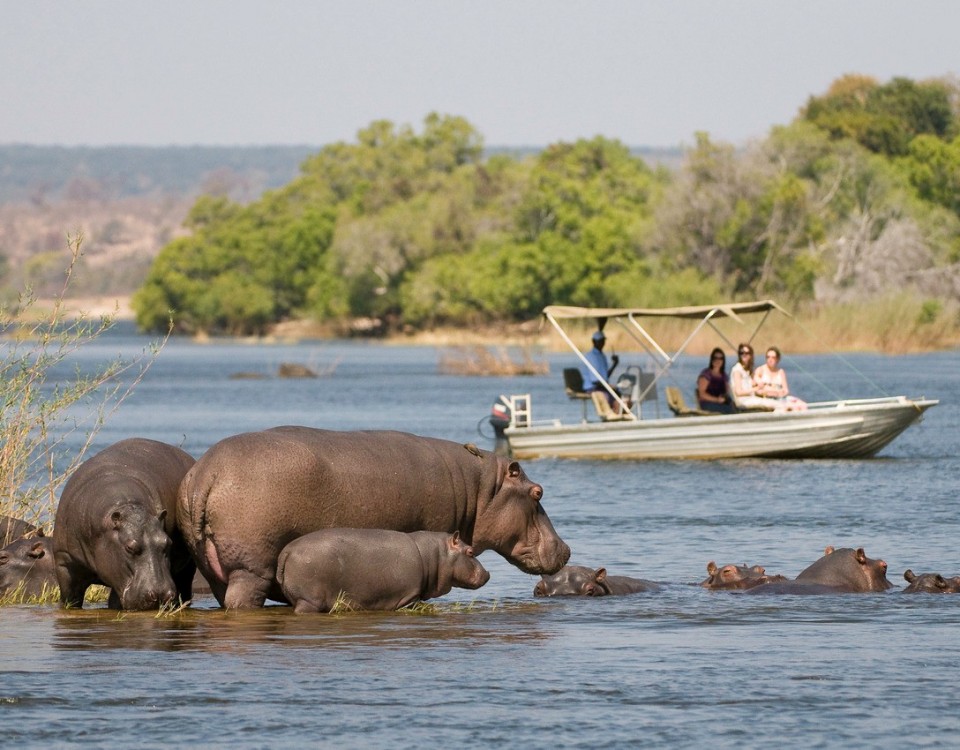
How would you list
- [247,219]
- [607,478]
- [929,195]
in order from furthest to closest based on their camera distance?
[247,219] → [929,195] → [607,478]

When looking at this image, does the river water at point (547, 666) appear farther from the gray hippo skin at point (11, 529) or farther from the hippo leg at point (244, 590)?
the gray hippo skin at point (11, 529)

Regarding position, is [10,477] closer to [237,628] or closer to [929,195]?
[237,628]

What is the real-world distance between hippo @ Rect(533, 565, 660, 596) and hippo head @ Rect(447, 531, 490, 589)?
4.32 ft

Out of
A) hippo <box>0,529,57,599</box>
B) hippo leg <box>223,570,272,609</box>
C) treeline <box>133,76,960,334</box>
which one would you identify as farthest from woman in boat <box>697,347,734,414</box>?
treeline <box>133,76,960,334</box>

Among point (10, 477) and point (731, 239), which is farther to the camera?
point (731, 239)

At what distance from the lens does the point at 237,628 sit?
10.8 meters

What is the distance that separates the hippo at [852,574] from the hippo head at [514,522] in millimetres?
1914

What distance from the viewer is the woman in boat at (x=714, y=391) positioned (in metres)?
25.5

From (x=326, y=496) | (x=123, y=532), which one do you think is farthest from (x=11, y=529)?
(x=326, y=496)

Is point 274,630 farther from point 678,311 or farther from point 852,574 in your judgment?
point 678,311

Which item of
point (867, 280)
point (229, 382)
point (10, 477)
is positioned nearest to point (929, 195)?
point (867, 280)

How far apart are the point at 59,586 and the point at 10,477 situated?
1.67 meters

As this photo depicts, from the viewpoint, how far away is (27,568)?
40.5 ft

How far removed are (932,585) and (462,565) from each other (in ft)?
11.3
